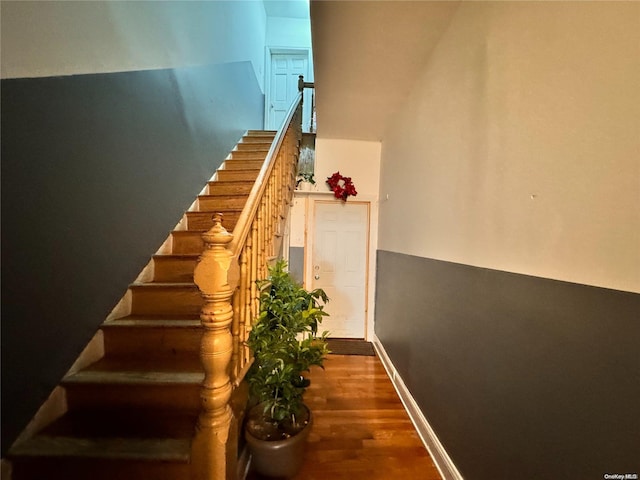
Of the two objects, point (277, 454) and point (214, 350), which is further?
point (277, 454)

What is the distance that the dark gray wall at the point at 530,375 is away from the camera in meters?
0.71

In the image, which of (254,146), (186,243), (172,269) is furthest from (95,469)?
(254,146)

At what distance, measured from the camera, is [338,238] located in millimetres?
3496

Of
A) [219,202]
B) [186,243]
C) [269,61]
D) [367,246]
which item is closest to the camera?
[186,243]

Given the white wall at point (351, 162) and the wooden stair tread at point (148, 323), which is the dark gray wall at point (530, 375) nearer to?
the wooden stair tread at point (148, 323)

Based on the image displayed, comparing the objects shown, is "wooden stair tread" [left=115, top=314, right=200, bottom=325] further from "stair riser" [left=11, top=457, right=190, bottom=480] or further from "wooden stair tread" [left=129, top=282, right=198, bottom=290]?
"stair riser" [left=11, top=457, right=190, bottom=480]

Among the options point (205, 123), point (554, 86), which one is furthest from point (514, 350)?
point (205, 123)

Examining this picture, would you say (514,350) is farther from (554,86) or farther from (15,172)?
(15,172)

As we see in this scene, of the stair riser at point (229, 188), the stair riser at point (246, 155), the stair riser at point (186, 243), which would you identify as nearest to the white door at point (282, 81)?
the stair riser at point (246, 155)

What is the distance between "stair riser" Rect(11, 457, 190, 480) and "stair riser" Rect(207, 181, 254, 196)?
6.51 feet

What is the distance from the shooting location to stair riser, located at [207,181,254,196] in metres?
2.55

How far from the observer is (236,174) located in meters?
2.79

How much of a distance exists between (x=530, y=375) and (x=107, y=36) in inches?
103

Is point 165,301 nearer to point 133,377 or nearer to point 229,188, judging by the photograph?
point 133,377
